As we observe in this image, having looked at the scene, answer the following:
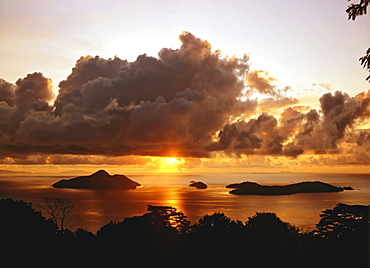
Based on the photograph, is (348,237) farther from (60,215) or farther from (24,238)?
(60,215)

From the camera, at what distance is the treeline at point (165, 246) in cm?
4059

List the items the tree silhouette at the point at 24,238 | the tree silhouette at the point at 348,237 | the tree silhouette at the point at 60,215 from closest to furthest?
the tree silhouette at the point at 24,238 → the tree silhouette at the point at 348,237 → the tree silhouette at the point at 60,215

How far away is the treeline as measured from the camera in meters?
40.6

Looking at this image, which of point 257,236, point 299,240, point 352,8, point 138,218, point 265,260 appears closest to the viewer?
point 352,8

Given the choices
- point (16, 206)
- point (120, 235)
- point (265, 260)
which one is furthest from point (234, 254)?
point (16, 206)

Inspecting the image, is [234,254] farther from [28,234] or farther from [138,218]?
[28,234]

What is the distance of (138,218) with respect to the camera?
169 ft

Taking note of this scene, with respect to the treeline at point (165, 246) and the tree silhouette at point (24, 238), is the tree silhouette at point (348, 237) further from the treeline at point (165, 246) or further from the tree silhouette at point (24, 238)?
the tree silhouette at point (24, 238)

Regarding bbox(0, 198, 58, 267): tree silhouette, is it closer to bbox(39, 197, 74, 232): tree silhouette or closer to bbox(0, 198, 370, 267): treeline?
bbox(0, 198, 370, 267): treeline

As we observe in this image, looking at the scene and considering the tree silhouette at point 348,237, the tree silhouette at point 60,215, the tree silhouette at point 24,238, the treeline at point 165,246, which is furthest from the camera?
the tree silhouette at point 60,215

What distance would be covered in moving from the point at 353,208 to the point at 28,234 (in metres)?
41.9

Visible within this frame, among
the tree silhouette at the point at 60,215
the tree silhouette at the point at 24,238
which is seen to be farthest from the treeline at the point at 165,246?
the tree silhouette at the point at 60,215

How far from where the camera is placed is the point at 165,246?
43000 mm

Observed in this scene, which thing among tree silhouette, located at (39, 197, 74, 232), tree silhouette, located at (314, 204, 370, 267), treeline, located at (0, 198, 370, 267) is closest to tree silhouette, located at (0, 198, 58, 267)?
treeline, located at (0, 198, 370, 267)
